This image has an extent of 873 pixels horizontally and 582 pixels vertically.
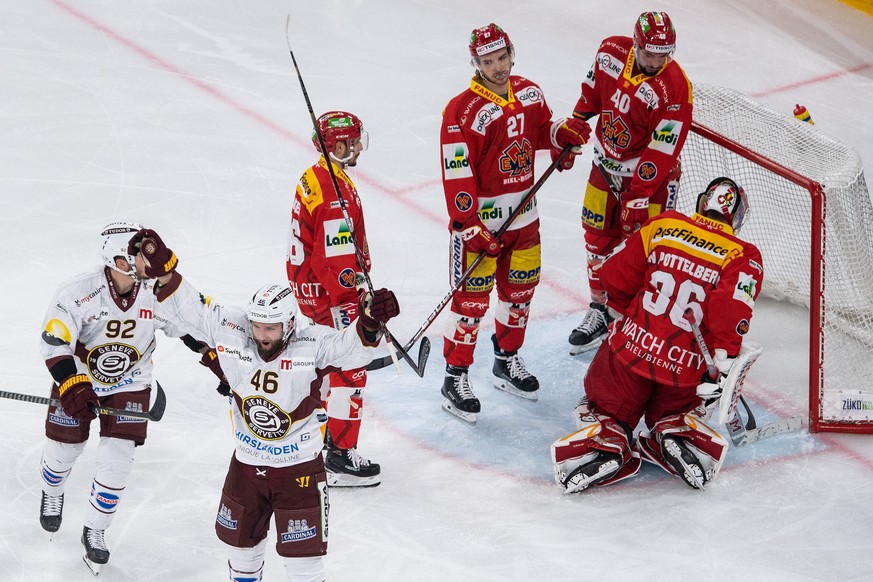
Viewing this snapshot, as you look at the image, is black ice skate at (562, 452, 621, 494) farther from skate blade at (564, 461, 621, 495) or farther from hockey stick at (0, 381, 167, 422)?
hockey stick at (0, 381, 167, 422)

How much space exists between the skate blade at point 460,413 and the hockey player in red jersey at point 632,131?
0.76 metres

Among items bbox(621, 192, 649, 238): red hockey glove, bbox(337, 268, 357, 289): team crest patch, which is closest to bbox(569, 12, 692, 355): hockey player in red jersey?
bbox(621, 192, 649, 238): red hockey glove

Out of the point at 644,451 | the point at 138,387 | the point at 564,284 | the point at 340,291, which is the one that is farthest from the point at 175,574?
the point at 564,284

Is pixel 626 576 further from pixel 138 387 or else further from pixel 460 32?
pixel 460 32

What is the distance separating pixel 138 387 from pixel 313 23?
16.4 feet

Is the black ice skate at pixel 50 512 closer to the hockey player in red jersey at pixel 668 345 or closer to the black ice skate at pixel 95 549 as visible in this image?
the black ice skate at pixel 95 549

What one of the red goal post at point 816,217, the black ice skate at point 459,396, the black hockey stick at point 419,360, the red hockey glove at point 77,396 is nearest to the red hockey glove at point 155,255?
the red hockey glove at point 77,396

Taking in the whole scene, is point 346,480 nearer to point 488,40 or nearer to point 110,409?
point 110,409

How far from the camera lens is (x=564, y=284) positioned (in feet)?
19.7

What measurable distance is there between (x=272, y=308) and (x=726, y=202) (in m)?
1.88

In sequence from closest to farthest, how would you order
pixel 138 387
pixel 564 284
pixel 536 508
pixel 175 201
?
pixel 138 387, pixel 536 508, pixel 564 284, pixel 175 201

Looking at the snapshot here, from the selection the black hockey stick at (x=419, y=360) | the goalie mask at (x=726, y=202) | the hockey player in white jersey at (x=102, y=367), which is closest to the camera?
the black hockey stick at (x=419, y=360)

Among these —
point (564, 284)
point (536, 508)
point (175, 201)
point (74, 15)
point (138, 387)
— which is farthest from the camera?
point (74, 15)

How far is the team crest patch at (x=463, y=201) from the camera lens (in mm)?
4605
